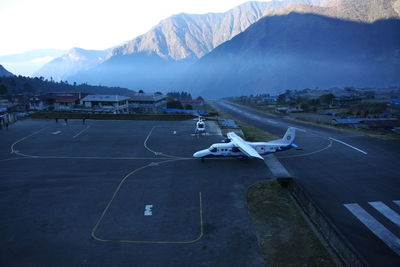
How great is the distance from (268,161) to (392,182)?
1530cm

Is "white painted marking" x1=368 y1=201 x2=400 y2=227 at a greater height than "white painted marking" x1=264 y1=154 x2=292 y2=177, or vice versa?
"white painted marking" x1=264 y1=154 x2=292 y2=177

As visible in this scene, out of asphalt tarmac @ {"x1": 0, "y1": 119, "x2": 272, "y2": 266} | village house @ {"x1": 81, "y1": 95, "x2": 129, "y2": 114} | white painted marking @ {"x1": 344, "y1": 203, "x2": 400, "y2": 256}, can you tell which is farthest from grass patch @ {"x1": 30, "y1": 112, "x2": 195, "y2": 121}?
white painted marking @ {"x1": 344, "y1": 203, "x2": 400, "y2": 256}

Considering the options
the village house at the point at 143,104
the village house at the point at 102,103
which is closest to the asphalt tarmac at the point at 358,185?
the village house at the point at 102,103

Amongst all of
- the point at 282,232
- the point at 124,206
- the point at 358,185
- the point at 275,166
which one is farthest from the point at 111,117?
the point at 282,232

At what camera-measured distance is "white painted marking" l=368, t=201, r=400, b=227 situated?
23.5 metres

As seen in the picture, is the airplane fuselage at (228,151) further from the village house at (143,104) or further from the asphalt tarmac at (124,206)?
the village house at (143,104)

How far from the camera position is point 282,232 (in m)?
21.4

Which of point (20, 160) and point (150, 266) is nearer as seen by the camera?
point (150, 266)

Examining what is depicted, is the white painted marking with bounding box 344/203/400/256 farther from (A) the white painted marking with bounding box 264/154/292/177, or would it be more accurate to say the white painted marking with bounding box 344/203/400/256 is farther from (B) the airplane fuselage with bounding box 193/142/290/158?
(B) the airplane fuselage with bounding box 193/142/290/158

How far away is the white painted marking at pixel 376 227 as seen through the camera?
20328 millimetres

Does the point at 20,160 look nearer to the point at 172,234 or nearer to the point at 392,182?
the point at 172,234

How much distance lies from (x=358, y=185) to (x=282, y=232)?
15539mm

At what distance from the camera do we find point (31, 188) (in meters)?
29.9

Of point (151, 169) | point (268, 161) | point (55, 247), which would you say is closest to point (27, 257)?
point (55, 247)
